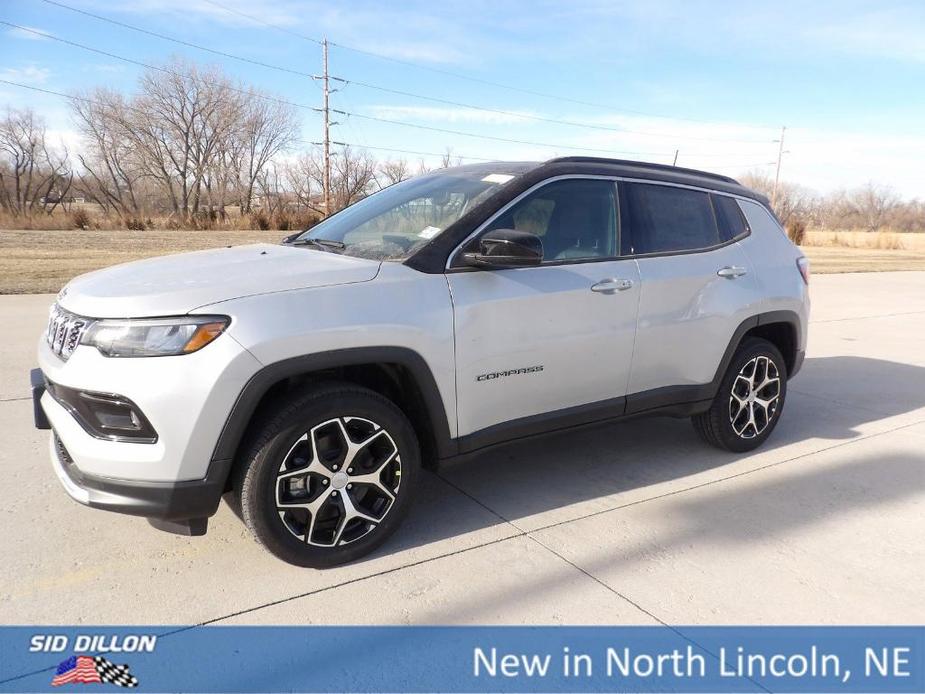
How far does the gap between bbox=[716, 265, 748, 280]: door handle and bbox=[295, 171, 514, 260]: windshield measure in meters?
1.54

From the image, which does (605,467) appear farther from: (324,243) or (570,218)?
(324,243)

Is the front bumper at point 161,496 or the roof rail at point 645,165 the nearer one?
the front bumper at point 161,496

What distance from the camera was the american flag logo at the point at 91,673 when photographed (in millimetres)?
2424

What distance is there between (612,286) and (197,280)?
2.07m

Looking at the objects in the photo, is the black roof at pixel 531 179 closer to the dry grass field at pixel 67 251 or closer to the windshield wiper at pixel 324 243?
the windshield wiper at pixel 324 243

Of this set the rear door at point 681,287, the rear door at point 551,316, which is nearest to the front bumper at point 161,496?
the rear door at point 551,316

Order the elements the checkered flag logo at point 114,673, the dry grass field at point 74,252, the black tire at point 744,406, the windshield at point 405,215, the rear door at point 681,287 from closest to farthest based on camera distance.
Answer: the checkered flag logo at point 114,673
the windshield at point 405,215
the rear door at point 681,287
the black tire at point 744,406
the dry grass field at point 74,252

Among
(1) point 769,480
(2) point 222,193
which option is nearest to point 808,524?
(1) point 769,480

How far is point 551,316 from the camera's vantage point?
3531mm

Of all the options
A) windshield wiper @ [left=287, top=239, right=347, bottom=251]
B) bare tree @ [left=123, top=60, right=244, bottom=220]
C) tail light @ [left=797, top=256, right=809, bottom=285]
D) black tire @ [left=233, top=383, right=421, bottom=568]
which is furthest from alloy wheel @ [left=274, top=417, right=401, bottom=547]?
bare tree @ [left=123, top=60, right=244, bottom=220]

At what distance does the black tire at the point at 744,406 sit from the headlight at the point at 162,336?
3181 millimetres

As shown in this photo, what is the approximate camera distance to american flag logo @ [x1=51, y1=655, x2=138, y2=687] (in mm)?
2424

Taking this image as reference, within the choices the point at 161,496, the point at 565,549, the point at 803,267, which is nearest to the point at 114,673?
the point at 161,496

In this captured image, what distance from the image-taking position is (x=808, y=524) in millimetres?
3680
